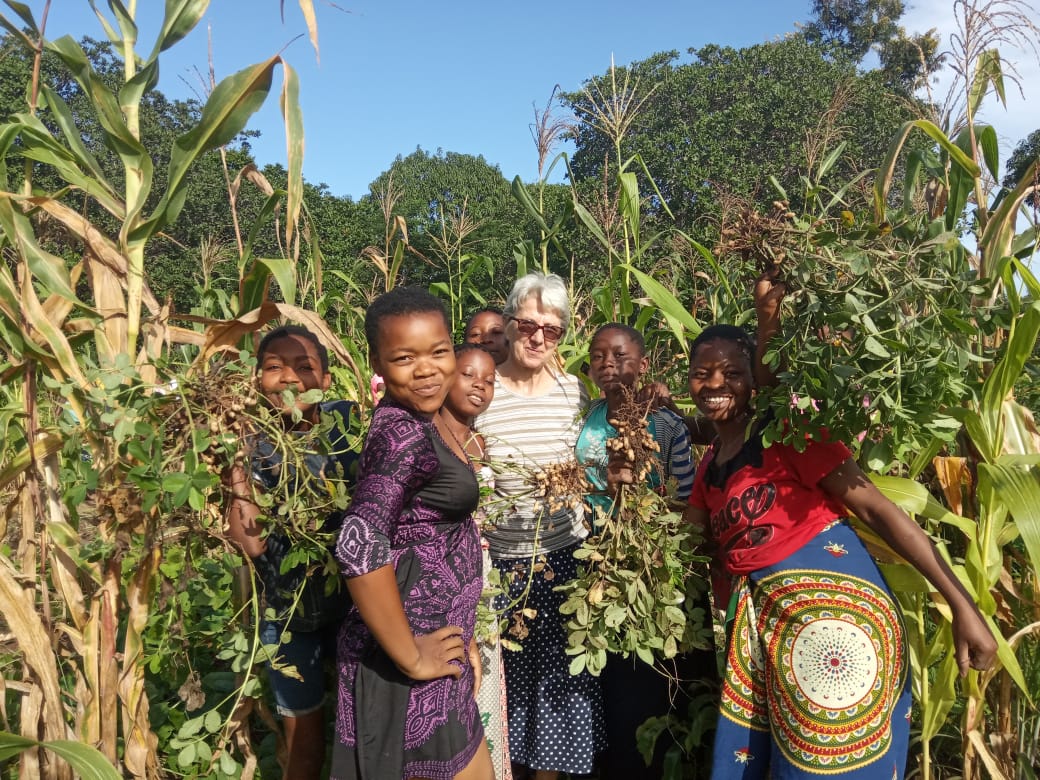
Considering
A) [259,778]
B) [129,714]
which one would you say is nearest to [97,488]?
[129,714]

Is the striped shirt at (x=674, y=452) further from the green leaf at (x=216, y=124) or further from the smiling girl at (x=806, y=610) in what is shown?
the green leaf at (x=216, y=124)

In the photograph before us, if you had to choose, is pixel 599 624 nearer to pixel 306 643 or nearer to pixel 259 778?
pixel 306 643

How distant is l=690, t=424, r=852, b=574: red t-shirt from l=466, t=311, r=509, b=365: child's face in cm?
113

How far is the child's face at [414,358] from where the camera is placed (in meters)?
1.66

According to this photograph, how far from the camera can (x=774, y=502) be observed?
1.92 metres

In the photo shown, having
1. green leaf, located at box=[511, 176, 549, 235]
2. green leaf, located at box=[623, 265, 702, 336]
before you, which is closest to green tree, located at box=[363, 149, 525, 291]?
green leaf, located at box=[511, 176, 549, 235]

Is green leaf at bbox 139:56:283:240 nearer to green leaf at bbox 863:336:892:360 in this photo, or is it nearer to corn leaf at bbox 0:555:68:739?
corn leaf at bbox 0:555:68:739

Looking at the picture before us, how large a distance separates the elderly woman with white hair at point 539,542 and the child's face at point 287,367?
2.09 ft

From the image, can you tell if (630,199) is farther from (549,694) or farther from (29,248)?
(29,248)

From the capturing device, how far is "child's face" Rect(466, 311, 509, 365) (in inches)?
114

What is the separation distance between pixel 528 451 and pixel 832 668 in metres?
1.16

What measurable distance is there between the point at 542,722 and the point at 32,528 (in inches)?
67.4

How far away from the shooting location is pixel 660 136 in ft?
60.7

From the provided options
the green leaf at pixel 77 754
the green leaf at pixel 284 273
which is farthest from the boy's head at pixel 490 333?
the green leaf at pixel 77 754
